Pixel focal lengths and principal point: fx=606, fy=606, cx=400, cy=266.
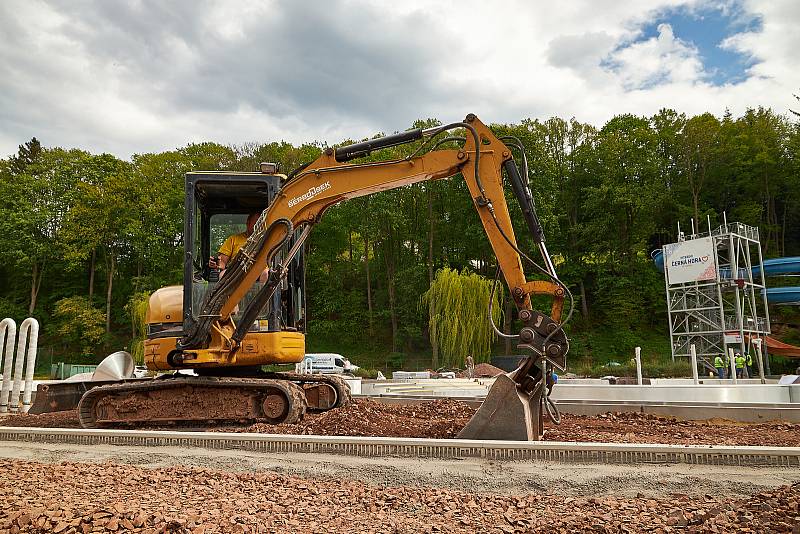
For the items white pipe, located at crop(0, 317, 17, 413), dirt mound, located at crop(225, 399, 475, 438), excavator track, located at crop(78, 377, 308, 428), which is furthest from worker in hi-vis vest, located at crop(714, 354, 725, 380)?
white pipe, located at crop(0, 317, 17, 413)

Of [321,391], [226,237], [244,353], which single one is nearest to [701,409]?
[321,391]

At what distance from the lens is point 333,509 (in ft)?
12.9

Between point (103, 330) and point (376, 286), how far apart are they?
1706cm

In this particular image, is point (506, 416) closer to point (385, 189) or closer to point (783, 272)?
point (385, 189)

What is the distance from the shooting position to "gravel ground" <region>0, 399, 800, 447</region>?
6.01m

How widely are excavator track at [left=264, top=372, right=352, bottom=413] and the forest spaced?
1055 inches

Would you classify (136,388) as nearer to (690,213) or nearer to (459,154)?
(459,154)

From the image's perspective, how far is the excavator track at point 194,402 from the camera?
24.7 feet

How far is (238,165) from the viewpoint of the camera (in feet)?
132

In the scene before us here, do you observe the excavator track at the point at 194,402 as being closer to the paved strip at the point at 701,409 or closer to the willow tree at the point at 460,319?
the paved strip at the point at 701,409

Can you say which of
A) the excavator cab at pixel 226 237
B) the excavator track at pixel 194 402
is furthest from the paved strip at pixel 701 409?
the excavator cab at pixel 226 237

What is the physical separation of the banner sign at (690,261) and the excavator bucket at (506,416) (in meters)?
25.5

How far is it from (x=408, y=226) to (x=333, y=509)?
35768 mm

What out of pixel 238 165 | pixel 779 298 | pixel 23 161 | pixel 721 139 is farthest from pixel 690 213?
pixel 23 161
